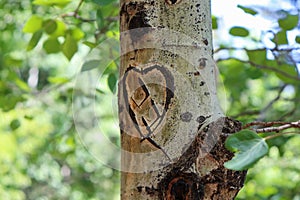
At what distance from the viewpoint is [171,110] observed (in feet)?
1.85

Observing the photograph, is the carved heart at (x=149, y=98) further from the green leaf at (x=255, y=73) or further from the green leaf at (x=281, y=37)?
the green leaf at (x=255, y=73)

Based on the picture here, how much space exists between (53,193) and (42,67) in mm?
798

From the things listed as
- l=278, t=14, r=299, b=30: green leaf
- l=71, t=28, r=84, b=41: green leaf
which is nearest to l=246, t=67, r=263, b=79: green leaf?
l=278, t=14, r=299, b=30: green leaf

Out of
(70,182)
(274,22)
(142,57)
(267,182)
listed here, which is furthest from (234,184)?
(70,182)

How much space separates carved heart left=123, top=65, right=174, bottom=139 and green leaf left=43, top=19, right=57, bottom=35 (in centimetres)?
52

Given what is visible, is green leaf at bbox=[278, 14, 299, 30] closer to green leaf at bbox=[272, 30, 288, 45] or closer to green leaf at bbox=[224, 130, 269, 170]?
green leaf at bbox=[272, 30, 288, 45]

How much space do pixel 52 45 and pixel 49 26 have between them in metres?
0.06

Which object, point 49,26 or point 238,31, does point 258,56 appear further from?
point 49,26

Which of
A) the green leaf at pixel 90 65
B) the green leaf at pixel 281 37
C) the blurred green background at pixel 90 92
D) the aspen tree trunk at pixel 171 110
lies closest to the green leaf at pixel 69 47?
the blurred green background at pixel 90 92

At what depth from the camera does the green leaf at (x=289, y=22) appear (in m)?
1.03

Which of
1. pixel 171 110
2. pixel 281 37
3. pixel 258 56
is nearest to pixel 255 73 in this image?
pixel 258 56

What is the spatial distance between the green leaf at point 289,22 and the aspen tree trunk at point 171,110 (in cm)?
47

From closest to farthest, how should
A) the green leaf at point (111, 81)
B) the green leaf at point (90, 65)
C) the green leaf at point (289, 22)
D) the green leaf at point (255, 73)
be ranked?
the green leaf at point (90, 65) → the green leaf at point (111, 81) → the green leaf at point (289, 22) → the green leaf at point (255, 73)

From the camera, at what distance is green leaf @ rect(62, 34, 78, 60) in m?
1.06
